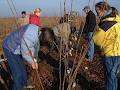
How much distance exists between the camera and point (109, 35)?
585 centimetres

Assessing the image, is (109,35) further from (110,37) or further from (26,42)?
(26,42)

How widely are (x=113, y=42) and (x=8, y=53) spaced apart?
5.58 ft

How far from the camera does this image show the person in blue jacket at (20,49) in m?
5.50

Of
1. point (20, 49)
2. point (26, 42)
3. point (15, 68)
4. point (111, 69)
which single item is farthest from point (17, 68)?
point (111, 69)

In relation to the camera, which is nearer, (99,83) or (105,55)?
(105,55)

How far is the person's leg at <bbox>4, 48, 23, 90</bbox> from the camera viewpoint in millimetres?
6074

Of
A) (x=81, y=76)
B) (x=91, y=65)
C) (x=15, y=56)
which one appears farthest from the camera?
(x=91, y=65)

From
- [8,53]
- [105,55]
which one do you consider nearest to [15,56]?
[8,53]

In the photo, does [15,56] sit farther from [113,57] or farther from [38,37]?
[113,57]

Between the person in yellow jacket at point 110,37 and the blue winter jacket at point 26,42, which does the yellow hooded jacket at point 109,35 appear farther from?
the blue winter jacket at point 26,42

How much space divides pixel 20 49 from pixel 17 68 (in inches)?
20.1

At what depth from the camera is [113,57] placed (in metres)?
6.03

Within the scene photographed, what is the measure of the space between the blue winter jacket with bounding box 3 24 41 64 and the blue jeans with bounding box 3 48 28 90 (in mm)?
123

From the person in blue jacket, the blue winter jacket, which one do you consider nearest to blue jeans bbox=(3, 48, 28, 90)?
the person in blue jacket
